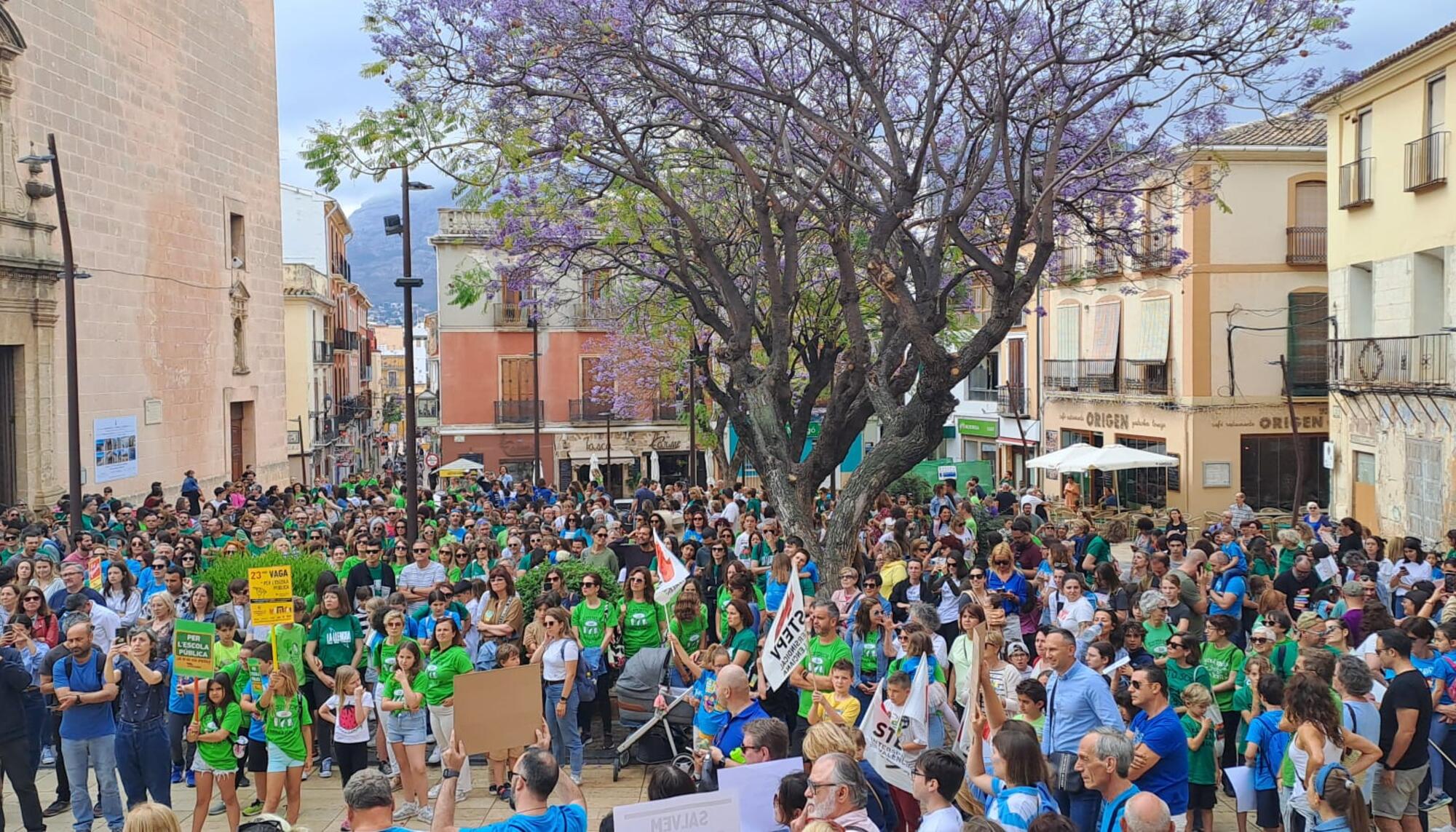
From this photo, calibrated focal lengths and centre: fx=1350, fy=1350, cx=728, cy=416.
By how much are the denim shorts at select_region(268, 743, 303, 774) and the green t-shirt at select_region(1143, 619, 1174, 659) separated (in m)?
6.22

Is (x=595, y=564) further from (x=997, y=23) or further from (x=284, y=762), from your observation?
(x=997, y=23)

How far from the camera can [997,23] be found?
47.2ft

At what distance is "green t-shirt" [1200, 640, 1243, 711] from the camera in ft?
30.7

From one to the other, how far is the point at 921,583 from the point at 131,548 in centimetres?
876

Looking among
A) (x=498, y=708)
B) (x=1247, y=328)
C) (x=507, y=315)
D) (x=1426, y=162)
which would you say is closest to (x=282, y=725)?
(x=498, y=708)

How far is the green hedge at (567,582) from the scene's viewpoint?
12.5 m

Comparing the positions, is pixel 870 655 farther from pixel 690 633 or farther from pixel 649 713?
pixel 649 713

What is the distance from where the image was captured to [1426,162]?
2258cm

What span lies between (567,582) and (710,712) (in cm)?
430

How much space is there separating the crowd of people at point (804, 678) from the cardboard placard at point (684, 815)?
262 mm

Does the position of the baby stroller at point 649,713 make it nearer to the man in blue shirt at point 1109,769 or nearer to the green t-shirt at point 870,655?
the green t-shirt at point 870,655

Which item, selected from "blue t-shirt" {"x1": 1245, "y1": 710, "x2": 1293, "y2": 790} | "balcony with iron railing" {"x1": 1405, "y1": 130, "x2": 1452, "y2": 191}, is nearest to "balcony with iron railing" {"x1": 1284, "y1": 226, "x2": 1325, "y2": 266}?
"balcony with iron railing" {"x1": 1405, "y1": 130, "x2": 1452, "y2": 191}

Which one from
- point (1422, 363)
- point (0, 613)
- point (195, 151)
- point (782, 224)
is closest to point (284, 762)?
point (0, 613)

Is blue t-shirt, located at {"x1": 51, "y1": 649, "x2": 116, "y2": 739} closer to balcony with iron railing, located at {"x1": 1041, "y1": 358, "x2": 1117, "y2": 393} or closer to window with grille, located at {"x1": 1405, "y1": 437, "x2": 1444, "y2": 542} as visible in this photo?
window with grille, located at {"x1": 1405, "y1": 437, "x2": 1444, "y2": 542}
